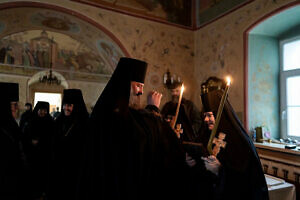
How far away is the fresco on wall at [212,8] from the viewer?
16.5ft

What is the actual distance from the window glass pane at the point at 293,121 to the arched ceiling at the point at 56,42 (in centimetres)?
418

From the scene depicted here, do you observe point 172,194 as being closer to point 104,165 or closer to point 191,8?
point 104,165

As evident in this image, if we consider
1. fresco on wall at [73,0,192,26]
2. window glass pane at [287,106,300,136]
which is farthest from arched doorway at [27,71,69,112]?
window glass pane at [287,106,300,136]

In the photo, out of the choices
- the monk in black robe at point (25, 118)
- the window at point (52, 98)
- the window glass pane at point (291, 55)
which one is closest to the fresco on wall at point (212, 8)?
the window glass pane at point (291, 55)

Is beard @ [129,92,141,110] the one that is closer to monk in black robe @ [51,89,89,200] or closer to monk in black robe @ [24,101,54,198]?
monk in black robe @ [51,89,89,200]

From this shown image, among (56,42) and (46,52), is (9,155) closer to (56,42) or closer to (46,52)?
(56,42)

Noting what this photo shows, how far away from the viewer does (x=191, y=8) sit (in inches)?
247

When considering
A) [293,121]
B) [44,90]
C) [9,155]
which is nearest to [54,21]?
[9,155]

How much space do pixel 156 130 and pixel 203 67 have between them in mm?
4618

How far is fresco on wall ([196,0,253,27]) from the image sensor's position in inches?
199

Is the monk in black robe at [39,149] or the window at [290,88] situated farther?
the window at [290,88]

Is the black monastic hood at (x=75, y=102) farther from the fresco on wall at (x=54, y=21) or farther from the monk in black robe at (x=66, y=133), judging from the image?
the fresco on wall at (x=54, y=21)

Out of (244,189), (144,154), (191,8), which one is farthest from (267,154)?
(191,8)

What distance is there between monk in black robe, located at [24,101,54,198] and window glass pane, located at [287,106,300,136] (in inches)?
190
